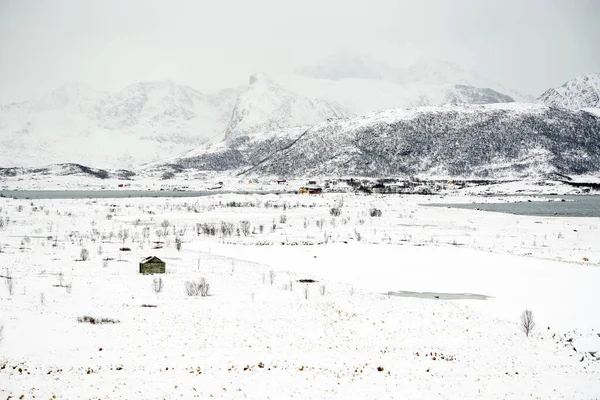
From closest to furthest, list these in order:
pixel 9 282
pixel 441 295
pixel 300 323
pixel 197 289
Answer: pixel 300 323 → pixel 9 282 → pixel 197 289 → pixel 441 295

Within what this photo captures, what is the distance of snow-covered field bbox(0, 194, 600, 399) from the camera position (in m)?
14.5

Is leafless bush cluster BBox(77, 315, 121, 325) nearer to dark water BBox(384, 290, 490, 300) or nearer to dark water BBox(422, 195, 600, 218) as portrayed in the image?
dark water BBox(384, 290, 490, 300)

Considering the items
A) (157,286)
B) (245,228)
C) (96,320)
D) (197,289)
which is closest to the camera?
(96,320)

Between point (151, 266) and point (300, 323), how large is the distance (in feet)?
40.1

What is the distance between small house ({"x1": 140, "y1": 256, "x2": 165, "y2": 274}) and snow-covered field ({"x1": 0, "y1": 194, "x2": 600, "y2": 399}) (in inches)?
24.0

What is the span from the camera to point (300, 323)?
20.4m

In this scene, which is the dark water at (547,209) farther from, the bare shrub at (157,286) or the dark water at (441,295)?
the bare shrub at (157,286)

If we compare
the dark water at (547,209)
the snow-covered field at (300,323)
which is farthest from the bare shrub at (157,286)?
the dark water at (547,209)

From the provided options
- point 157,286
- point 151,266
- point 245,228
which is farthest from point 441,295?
point 245,228

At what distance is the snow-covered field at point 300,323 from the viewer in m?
14.5

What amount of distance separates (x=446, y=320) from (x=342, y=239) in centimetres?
2797

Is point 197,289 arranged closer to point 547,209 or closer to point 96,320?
point 96,320

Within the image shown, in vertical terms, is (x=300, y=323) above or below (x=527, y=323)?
below

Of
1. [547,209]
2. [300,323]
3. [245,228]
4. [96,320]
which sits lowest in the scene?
[300,323]
